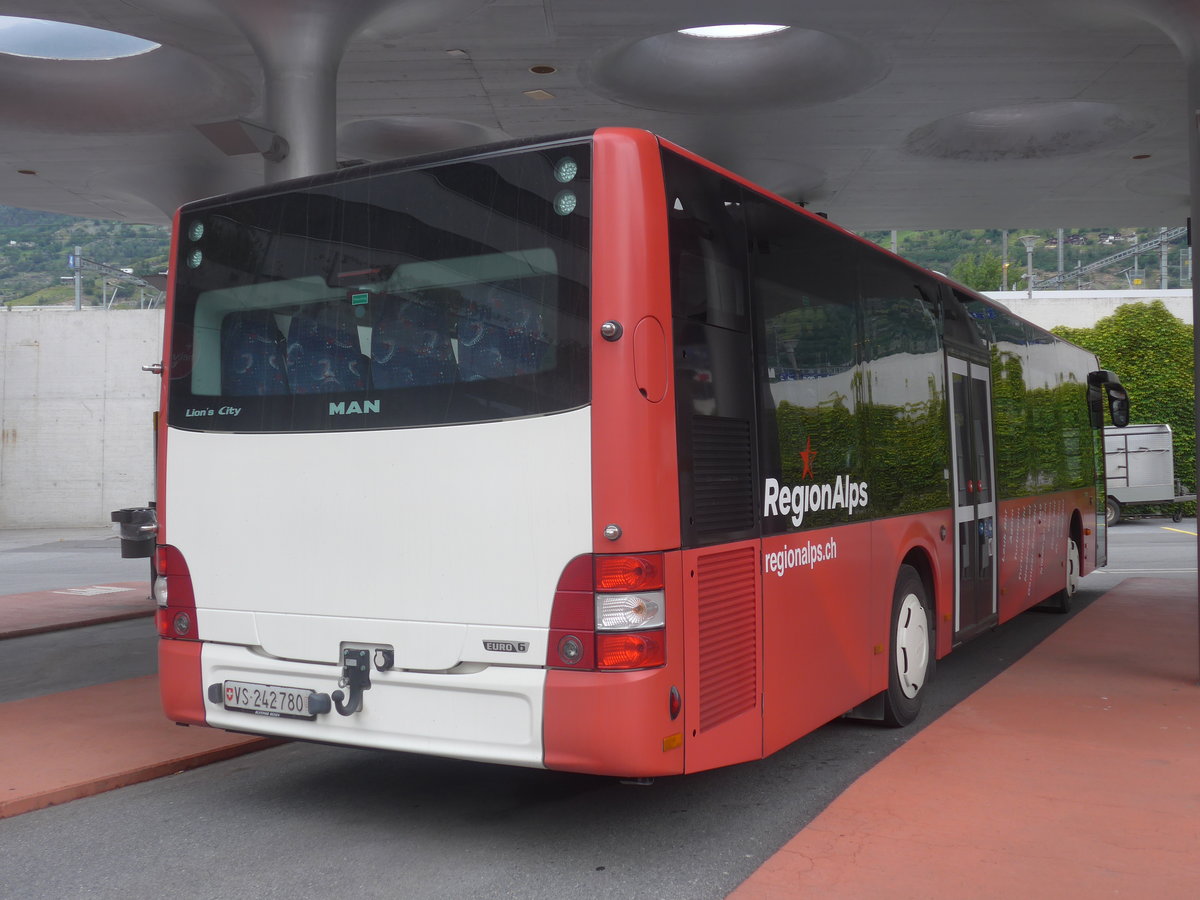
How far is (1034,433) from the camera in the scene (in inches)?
417

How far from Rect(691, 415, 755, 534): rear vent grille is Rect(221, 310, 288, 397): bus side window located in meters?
1.99

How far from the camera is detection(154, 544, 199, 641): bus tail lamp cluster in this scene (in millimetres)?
5520

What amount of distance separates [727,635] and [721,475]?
684 mm

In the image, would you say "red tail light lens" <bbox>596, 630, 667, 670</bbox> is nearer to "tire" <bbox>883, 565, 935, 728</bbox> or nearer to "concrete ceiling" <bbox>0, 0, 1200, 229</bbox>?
"tire" <bbox>883, 565, 935, 728</bbox>

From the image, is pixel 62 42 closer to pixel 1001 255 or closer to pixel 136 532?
pixel 136 532

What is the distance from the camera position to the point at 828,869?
180 inches

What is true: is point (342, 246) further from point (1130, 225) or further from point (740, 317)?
point (1130, 225)

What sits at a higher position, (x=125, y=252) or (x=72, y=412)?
(x=125, y=252)

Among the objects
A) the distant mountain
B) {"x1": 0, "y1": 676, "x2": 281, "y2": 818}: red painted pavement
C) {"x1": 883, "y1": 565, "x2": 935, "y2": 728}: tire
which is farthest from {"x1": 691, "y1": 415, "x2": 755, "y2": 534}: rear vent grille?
the distant mountain

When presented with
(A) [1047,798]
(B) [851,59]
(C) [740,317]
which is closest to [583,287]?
(C) [740,317]

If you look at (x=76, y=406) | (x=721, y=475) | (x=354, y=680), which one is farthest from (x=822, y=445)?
(x=76, y=406)

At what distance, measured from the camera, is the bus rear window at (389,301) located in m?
4.64

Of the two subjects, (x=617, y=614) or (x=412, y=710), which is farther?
(x=412, y=710)

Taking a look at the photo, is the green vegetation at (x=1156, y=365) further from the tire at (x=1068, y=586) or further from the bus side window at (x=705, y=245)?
the bus side window at (x=705, y=245)
